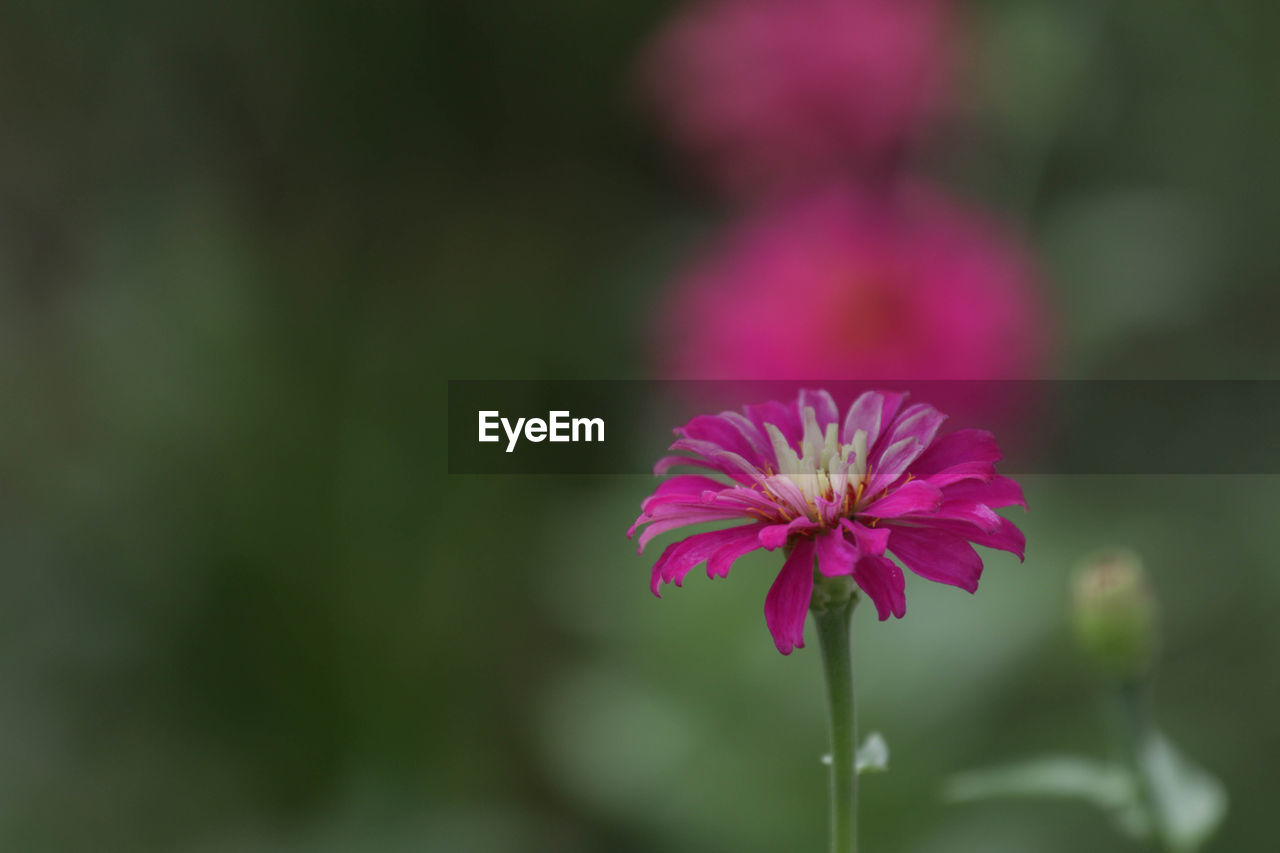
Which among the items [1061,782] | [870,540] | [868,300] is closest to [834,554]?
[870,540]

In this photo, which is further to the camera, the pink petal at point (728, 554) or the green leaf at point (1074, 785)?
the green leaf at point (1074, 785)

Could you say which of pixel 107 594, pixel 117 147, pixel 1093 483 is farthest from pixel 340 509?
pixel 1093 483

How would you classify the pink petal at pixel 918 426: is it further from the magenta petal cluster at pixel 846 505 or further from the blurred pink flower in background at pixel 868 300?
the blurred pink flower in background at pixel 868 300

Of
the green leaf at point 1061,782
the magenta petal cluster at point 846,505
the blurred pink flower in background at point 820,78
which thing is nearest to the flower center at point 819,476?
the magenta petal cluster at point 846,505

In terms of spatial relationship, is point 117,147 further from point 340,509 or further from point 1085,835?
point 1085,835

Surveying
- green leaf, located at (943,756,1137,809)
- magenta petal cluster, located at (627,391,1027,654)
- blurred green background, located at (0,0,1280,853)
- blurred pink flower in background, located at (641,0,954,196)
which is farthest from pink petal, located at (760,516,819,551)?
blurred pink flower in background, located at (641,0,954,196)

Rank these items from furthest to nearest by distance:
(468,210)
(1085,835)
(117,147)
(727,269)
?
1. (468,210)
2. (117,147)
3. (727,269)
4. (1085,835)
